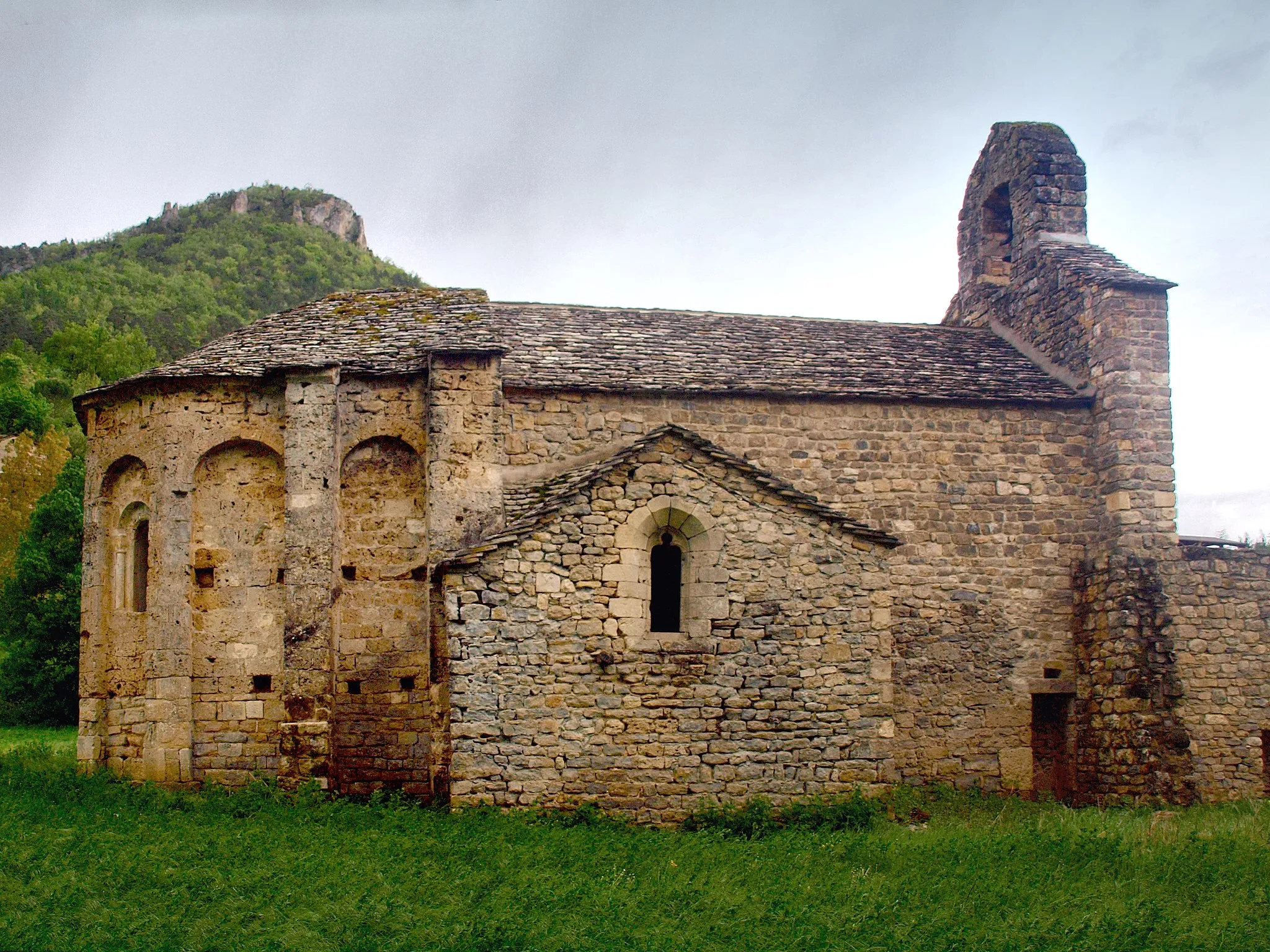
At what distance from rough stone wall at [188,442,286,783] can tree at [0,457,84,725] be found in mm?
16335

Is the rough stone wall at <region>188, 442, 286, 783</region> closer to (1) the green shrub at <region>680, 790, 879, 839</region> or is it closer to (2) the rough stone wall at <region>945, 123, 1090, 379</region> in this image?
(1) the green shrub at <region>680, 790, 879, 839</region>

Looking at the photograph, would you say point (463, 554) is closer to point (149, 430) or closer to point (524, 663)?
point (524, 663)

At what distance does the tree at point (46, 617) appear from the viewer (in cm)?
2788

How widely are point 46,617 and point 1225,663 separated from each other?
88.4 ft

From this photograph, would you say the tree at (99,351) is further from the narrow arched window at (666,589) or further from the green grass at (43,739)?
the narrow arched window at (666,589)

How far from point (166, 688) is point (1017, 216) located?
14.3 metres

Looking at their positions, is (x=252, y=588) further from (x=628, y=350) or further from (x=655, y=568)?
(x=628, y=350)

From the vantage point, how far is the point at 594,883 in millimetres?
8578

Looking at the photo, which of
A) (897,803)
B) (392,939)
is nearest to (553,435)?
(897,803)

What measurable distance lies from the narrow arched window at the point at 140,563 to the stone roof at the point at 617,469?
4.49m

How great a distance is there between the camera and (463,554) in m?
11.6

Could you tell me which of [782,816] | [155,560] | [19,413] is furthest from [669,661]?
[19,413]

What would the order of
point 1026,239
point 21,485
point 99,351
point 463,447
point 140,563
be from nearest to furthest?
point 463,447, point 140,563, point 1026,239, point 21,485, point 99,351

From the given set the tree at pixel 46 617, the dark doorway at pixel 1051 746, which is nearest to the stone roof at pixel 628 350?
the dark doorway at pixel 1051 746
